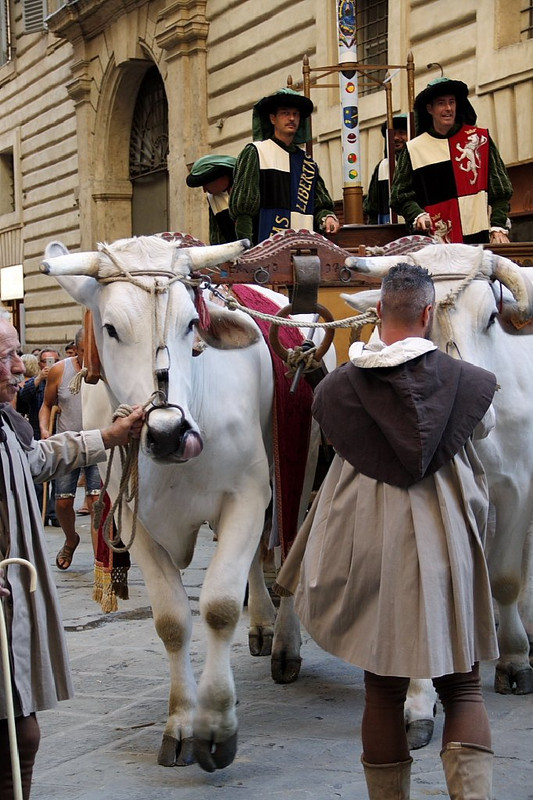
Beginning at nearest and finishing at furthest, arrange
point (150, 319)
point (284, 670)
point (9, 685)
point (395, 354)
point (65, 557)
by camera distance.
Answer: point (9, 685), point (395, 354), point (150, 319), point (284, 670), point (65, 557)

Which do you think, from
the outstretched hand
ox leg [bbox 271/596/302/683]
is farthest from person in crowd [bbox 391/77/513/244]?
the outstretched hand

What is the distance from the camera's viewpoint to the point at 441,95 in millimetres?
6879

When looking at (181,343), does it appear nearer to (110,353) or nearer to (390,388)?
(110,353)

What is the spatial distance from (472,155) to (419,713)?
12.0ft

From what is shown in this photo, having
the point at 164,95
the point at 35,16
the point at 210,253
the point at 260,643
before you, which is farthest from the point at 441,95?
the point at 35,16

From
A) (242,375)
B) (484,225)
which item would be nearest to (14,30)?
(484,225)

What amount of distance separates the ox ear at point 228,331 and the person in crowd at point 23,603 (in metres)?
1.36

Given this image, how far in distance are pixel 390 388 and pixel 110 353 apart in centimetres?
129

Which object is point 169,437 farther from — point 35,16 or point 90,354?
point 35,16

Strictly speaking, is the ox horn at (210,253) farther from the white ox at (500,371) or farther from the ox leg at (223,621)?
the ox leg at (223,621)

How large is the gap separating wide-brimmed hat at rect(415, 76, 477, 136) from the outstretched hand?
368cm

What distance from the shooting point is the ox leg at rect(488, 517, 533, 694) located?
499cm

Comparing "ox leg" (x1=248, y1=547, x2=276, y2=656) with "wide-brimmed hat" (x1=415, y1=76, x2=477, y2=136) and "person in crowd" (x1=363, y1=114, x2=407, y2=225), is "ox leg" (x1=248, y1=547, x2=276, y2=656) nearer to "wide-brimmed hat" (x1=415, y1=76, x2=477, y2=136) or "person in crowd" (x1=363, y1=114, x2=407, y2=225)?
"wide-brimmed hat" (x1=415, y1=76, x2=477, y2=136)

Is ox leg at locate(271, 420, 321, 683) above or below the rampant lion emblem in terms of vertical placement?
below
